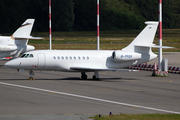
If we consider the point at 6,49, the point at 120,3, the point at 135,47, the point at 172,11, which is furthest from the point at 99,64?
the point at 172,11

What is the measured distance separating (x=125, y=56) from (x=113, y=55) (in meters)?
0.99

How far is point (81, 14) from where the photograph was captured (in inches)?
5290

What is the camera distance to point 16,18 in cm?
12600

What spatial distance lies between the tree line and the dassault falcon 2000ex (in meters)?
92.2

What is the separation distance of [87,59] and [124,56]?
3.07 metres

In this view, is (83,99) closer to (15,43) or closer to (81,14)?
(15,43)

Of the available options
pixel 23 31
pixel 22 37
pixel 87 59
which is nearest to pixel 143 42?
pixel 87 59

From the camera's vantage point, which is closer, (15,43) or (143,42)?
(143,42)

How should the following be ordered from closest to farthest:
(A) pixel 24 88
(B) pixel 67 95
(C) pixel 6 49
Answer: (B) pixel 67 95
(A) pixel 24 88
(C) pixel 6 49

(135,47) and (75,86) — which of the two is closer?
(75,86)

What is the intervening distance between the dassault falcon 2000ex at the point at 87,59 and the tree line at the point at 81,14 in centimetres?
9224

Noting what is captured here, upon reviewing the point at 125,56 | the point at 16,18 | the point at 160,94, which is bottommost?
the point at 160,94

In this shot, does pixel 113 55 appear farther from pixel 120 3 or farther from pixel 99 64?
pixel 120 3

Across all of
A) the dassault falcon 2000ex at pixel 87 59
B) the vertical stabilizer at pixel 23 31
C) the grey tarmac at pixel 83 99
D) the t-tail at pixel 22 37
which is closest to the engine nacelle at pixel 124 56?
the dassault falcon 2000ex at pixel 87 59
